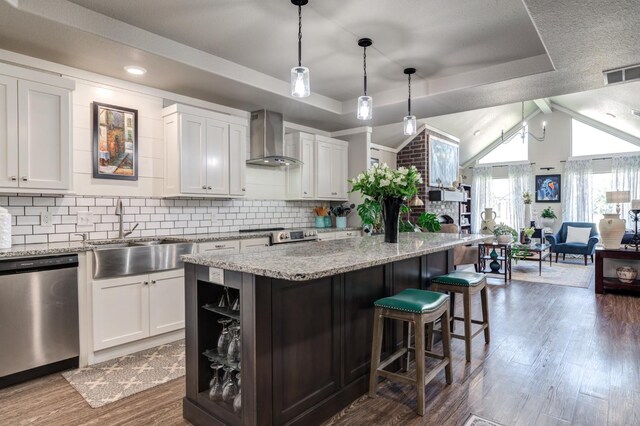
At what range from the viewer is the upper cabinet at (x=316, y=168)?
203 inches

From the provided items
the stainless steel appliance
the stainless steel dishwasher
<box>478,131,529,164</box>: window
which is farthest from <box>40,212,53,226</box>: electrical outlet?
<box>478,131,529,164</box>: window

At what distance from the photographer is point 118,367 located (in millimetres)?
2828

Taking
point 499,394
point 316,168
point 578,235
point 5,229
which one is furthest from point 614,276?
point 5,229

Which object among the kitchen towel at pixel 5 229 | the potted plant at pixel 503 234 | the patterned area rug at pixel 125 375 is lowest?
the patterned area rug at pixel 125 375

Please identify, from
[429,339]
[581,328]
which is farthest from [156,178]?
[581,328]

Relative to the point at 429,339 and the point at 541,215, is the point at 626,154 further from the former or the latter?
the point at 429,339

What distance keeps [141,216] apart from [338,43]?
2.53 metres

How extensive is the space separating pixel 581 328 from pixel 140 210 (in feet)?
14.9

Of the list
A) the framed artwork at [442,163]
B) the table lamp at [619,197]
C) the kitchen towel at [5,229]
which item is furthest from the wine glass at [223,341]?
→ the framed artwork at [442,163]

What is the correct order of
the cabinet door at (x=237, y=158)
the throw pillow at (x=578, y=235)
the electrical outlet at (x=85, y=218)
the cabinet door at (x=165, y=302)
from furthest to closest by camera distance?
the throw pillow at (x=578, y=235), the cabinet door at (x=237, y=158), the electrical outlet at (x=85, y=218), the cabinet door at (x=165, y=302)

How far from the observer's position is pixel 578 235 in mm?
8469

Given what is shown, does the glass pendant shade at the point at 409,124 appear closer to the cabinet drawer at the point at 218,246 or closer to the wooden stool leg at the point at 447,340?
the wooden stool leg at the point at 447,340

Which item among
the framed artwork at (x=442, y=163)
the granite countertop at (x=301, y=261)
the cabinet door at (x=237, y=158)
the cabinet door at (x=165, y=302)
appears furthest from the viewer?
the framed artwork at (x=442, y=163)

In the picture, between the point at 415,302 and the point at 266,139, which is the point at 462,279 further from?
the point at 266,139
